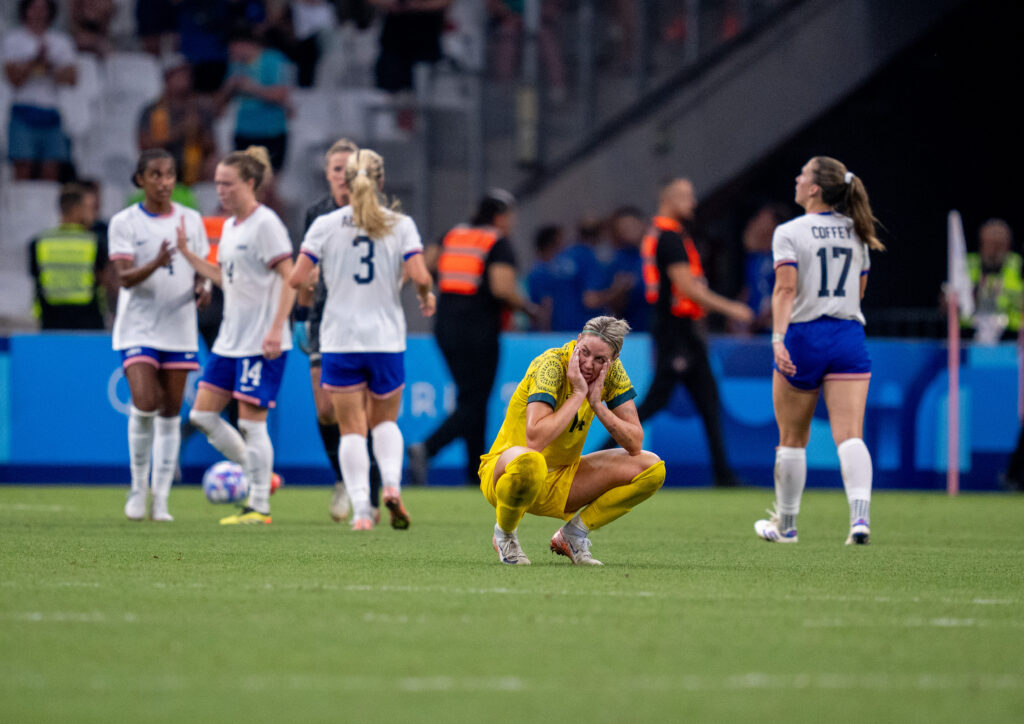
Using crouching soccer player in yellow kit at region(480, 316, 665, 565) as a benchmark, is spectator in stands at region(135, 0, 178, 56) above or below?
above

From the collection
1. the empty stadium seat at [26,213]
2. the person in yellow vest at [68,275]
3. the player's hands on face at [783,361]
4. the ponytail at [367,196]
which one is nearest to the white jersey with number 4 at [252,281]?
the ponytail at [367,196]

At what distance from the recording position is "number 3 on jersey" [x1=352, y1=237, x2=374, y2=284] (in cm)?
879

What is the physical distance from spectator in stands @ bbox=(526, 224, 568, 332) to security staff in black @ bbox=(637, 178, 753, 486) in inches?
95.3

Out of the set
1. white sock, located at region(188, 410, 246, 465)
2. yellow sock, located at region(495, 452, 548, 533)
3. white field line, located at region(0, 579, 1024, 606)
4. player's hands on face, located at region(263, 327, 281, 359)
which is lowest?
white field line, located at region(0, 579, 1024, 606)

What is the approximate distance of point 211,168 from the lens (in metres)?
17.6

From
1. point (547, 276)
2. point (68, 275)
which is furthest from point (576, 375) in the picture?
point (547, 276)

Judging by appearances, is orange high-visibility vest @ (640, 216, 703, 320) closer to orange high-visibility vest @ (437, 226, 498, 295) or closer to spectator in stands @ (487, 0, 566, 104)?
orange high-visibility vest @ (437, 226, 498, 295)

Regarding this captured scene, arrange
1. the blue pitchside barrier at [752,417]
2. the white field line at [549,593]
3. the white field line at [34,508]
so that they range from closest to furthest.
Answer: the white field line at [549,593] < the white field line at [34,508] < the blue pitchside barrier at [752,417]

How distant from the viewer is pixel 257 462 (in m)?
9.65

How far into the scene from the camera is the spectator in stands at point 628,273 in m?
15.3

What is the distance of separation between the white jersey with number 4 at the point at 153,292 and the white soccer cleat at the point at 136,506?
0.87m

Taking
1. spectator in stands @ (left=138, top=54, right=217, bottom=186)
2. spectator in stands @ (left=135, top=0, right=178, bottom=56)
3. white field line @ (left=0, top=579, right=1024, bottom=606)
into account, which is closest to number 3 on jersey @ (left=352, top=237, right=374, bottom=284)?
white field line @ (left=0, top=579, right=1024, bottom=606)

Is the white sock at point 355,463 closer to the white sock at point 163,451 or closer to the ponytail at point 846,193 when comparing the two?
the white sock at point 163,451

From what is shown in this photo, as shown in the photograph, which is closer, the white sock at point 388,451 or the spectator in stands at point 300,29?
the white sock at point 388,451
